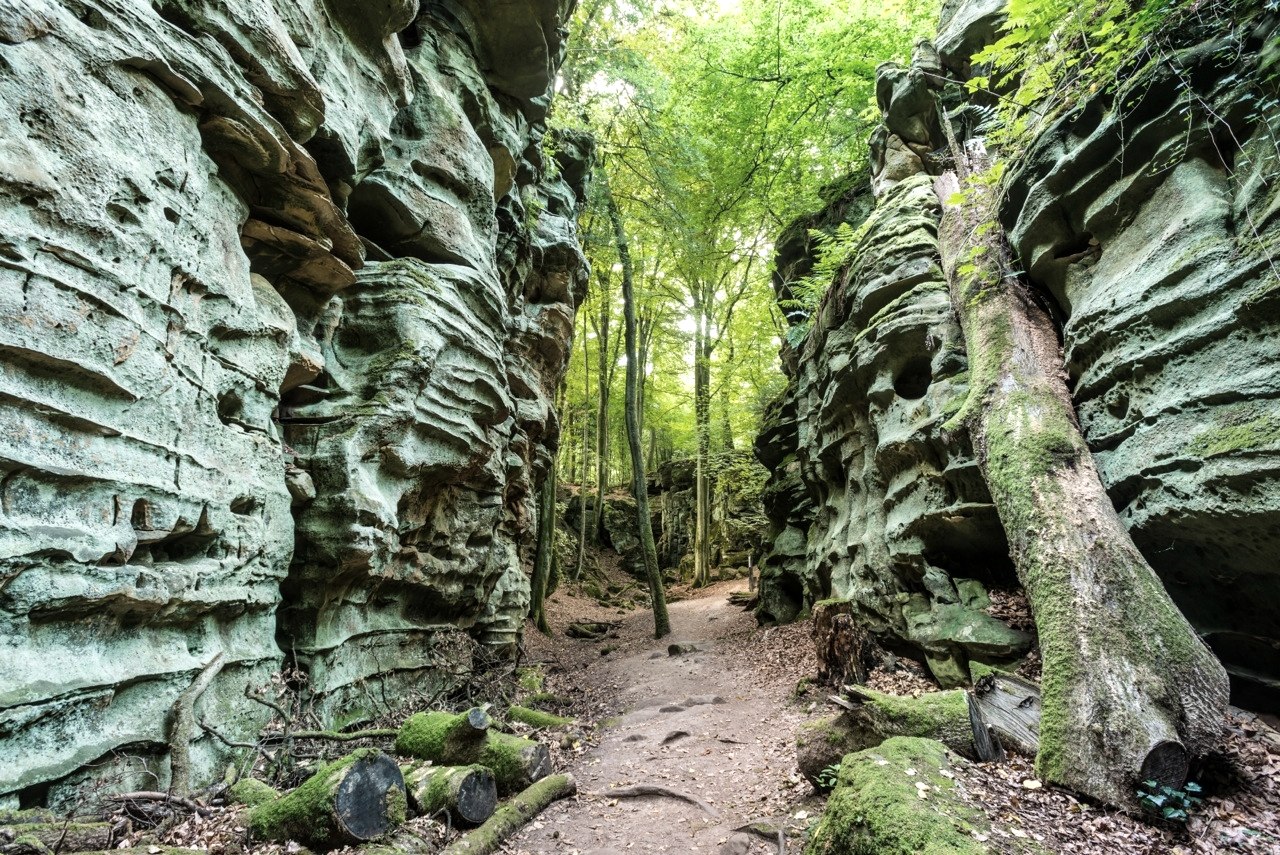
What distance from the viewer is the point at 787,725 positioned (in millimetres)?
7871

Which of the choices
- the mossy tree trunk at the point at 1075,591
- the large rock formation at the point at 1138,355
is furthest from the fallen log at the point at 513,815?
the large rock formation at the point at 1138,355

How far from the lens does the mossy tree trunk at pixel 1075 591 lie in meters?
4.22

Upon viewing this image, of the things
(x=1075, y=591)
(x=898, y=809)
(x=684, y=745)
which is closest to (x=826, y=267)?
(x=1075, y=591)

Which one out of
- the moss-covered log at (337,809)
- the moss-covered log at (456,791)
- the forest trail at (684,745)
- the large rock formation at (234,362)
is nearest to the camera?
the large rock formation at (234,362)

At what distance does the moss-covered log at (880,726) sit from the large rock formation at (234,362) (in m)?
5.48

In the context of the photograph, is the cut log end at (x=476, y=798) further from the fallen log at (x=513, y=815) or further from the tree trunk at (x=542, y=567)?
the tree trunk at (x=542, y=567)

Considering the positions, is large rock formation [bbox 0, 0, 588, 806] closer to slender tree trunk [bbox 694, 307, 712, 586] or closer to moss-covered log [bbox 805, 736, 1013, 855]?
moss-covered log [bbox 805, 736, 1013, 855]

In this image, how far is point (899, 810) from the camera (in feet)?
11.6

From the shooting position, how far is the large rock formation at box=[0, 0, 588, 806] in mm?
3951

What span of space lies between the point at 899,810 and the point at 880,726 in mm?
1952

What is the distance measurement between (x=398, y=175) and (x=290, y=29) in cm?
237

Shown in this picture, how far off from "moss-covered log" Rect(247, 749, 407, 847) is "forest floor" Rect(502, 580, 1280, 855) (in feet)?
3.94

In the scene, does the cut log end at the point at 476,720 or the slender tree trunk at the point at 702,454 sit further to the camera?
the slender tree trunk at the point at 702,454

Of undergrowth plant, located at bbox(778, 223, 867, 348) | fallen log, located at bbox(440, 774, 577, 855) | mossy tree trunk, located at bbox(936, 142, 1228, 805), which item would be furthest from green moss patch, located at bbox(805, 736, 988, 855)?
undergrowth plant, located at bbox(778, 223, 867, 348)
